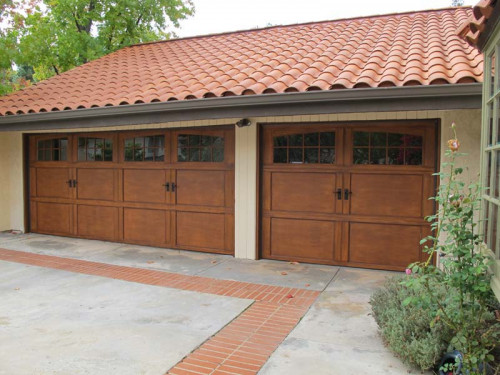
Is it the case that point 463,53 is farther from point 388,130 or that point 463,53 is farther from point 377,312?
point 377,312

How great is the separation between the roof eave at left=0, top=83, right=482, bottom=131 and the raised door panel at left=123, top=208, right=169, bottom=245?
1.75 meters

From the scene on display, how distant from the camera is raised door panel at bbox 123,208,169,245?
7.64 metres

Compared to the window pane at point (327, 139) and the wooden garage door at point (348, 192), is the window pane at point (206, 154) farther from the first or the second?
the window pane at point (327, 139)

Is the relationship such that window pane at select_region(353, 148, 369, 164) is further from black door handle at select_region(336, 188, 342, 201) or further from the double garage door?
black door handle at select_region(336, 188, 342, 201)

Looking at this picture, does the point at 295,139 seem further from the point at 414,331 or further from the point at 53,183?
the point at 53,183

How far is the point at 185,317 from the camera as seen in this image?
4.39 metres

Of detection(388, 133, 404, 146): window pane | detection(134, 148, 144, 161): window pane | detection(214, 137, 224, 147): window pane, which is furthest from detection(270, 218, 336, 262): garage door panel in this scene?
detection(134, 148, 144, 161): window pane

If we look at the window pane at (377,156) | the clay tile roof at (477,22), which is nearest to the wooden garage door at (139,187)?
the window pane at (377,156)

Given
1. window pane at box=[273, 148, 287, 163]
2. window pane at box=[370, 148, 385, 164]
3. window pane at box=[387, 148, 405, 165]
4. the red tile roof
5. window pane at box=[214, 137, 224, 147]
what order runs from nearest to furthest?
the red tile roof < window pane at box=[387, 148, 405, 165] < window pane at box=[370, 148, 385, 164] < window pane at box=[273, 148, 287, 163] < window pane at box=[214, 137, 224, 147]

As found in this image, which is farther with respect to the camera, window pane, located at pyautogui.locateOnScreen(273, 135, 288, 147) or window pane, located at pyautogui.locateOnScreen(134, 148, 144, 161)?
window pane, located at pyautogui.locateOnScreen(134, 148, 144, 161)

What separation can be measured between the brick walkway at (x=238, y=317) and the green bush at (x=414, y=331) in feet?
A: 3.08

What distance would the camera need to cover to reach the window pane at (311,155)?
6460 mm

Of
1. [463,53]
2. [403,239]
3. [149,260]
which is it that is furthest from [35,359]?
[463,53]

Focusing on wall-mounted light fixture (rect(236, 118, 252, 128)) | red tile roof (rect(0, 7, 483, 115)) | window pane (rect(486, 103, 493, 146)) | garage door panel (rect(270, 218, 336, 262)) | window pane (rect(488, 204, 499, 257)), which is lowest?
garage door panel (rect(270, 218, 336, 262))
